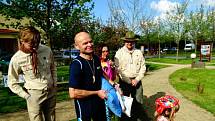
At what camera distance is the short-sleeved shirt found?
3674 millimetres

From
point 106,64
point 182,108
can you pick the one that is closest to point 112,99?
point 106,64

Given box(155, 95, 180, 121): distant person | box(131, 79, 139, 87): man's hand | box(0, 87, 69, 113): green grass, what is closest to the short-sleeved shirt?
box(155, 95, 180, 121): distant person

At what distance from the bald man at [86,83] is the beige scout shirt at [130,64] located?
2765 millimetres

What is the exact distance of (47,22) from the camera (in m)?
12.1

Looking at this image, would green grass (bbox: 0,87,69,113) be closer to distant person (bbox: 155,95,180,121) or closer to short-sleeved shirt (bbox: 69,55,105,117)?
distant person (bbox: 155,95,180,121)

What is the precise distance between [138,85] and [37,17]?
6.68 meters

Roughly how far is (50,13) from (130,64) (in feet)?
21.0

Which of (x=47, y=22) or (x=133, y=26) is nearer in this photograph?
(x=47, y=22)

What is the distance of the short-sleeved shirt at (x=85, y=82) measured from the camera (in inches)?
145

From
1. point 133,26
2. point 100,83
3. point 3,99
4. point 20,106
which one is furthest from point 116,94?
point 133,26

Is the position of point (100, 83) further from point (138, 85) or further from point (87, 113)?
point (138, 85)

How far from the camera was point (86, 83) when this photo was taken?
3.75 metres

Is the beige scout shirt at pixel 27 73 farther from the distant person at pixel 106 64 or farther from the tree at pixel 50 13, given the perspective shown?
the tree at pixel 50 13

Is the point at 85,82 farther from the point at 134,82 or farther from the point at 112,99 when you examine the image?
the point at 134,82
